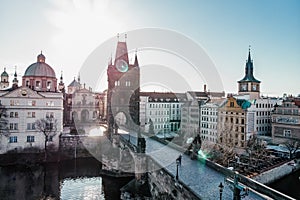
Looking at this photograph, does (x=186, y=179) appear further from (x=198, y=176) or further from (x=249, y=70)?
(x=249, y=70)

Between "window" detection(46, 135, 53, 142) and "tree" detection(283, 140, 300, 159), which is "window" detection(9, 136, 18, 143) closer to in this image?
"window" detection(46, 135, 53, 142)

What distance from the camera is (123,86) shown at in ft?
158

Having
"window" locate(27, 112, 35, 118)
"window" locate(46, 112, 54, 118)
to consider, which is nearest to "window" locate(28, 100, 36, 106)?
"window" locate(27, 112, 35, 118)

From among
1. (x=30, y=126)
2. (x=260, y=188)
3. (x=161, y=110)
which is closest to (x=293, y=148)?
(x=260, y=188)

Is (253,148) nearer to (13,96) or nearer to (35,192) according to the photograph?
(35,192)

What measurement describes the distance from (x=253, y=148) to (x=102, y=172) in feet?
71.9

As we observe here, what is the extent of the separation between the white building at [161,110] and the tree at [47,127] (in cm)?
2482

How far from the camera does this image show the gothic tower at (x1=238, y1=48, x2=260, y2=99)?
53.9 metres

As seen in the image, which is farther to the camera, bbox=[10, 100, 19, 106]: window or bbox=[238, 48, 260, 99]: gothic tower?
bbox=[238, 48, 260, 99]: gothic tower

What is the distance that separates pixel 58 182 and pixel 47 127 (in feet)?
39.0

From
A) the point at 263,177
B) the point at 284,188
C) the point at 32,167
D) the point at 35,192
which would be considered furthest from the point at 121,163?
the point at 284,188

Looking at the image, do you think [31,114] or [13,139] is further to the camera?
[31,114]

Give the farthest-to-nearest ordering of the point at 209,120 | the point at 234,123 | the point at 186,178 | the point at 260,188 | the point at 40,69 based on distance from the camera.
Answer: the point at 209,120
the point at 40,69
the point at 234,123
the point at 186,178
the point at 260,188

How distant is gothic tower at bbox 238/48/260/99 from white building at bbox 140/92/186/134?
17.5 m
